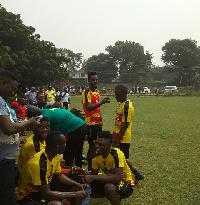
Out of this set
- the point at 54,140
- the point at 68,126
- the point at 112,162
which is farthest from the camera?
the point at 68,126

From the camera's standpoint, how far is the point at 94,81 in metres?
6.51

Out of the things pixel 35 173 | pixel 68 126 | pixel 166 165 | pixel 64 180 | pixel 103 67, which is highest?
pixel 103 67

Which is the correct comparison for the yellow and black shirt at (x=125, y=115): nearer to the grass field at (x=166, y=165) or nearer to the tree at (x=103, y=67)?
the grass field at (x=166, y=165)

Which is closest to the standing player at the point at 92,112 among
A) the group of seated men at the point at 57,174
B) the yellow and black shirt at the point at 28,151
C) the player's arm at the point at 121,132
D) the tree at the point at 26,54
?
the player's arm at the point at 121,132

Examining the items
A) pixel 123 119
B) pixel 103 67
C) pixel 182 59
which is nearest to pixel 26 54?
pixel 123 119

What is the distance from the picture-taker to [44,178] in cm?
363

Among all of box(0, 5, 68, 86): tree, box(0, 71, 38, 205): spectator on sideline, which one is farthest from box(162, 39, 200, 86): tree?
box(0, 71, 38, 205): spectator on sideline

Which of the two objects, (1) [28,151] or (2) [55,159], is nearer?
(2) [55,159]

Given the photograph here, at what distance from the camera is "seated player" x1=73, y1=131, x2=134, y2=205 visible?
429 centimetres

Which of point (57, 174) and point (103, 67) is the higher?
point (103, 67)

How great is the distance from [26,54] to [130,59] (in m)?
58.3

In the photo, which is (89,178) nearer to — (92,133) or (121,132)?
(121,132)

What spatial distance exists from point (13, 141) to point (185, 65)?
80.8m

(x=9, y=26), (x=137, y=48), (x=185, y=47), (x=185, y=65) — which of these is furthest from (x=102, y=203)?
(x=137, y=48)
